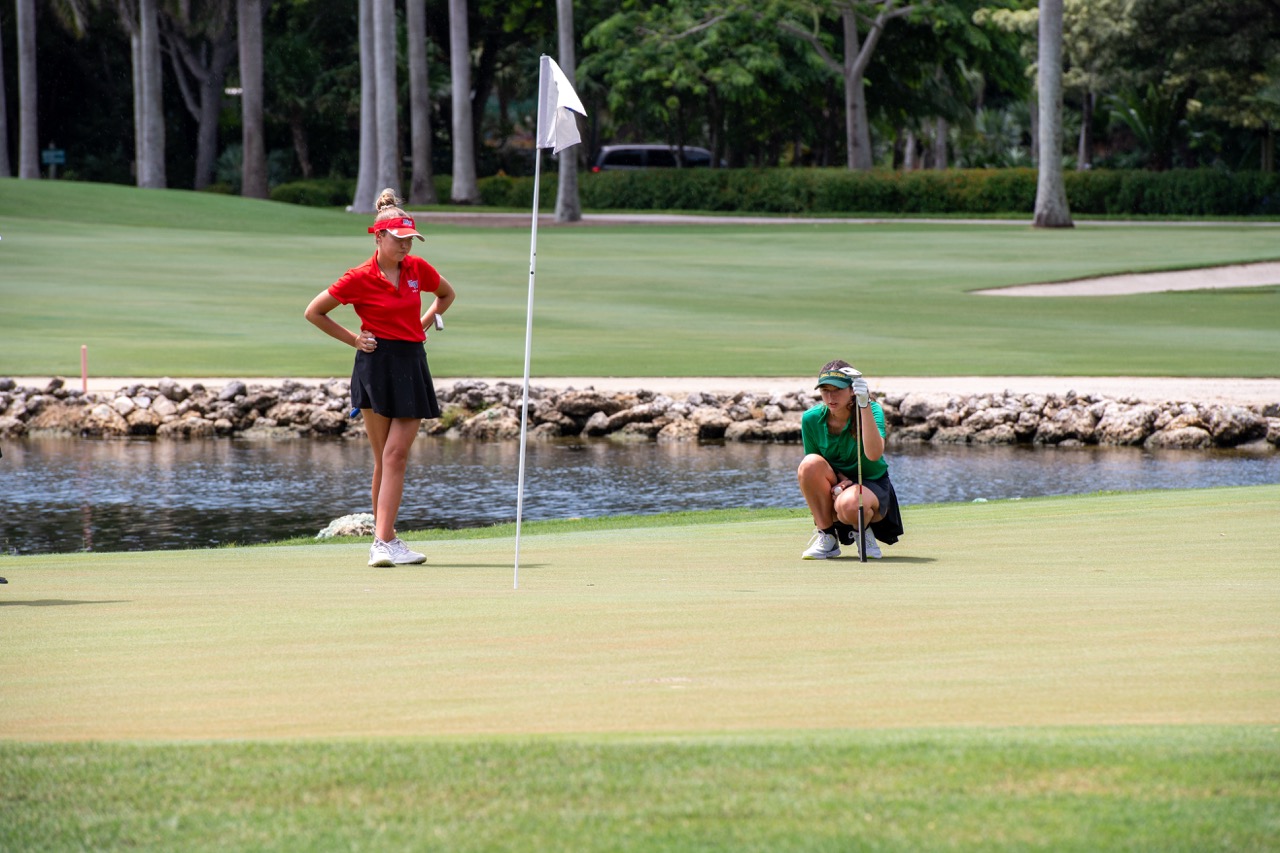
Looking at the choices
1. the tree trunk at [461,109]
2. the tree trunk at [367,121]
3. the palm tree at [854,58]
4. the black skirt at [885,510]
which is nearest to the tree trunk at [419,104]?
the tree trunk at [461,109]

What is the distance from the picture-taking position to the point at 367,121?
63.8 meters

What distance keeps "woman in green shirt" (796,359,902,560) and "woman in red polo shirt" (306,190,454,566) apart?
6.99 feet

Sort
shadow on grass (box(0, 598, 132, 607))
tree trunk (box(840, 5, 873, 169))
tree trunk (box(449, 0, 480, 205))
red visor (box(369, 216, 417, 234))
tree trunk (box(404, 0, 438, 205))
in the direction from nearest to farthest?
shadow on grass (box(0, 598, 132, 607)) → red visor (box(369, 216, 417, 234)) → tree trunk (box(840, 5, 873, 169)) → tree trunk (box(449, 0, 480, 205)) → tree trunk (box(404, 0, 438, 205))

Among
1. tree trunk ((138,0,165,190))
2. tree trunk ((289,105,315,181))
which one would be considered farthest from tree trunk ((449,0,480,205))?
tree trunk ((289,105,315,181))

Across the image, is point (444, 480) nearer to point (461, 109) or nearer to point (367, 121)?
point (367, 121)

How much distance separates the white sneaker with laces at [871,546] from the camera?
1025 cm

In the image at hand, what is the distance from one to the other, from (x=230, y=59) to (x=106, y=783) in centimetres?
8507

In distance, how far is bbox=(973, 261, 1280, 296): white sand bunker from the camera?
38312mm

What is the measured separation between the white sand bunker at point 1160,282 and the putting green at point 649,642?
92.9 ft

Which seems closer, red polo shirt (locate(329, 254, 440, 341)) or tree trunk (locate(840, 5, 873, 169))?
red polo shirt (locate(329, 254, 440, 341))

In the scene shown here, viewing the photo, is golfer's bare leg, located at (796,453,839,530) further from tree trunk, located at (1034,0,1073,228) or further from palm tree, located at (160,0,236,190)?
palm tree, located at (160,0,236,190)

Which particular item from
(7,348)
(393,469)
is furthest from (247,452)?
(393,469)

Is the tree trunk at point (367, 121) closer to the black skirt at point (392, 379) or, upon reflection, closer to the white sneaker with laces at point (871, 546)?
the black skirt at point (392, 379)

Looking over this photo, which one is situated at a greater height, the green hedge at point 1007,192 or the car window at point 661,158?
the car window at point 661,158
